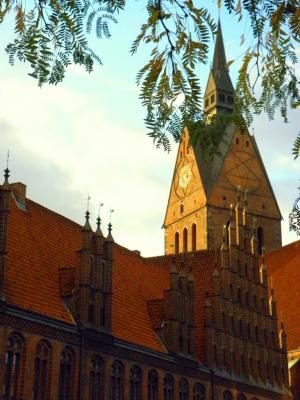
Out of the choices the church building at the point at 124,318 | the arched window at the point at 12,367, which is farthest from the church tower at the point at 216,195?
the arched window at the point at 12,367

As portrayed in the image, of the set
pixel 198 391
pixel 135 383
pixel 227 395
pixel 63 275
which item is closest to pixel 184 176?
pixel 227 395

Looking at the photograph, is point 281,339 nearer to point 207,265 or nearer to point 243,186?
point 207,265

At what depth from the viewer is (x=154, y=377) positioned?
25.7 m

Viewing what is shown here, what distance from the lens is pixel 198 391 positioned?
27.7 metres

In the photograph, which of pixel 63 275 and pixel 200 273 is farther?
pixel 200 273

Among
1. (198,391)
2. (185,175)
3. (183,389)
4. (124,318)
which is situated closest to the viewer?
(124,318)

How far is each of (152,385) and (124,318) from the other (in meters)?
2.27

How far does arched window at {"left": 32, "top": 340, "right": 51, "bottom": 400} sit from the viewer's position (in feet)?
68.6

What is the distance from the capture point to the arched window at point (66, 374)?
862 inches

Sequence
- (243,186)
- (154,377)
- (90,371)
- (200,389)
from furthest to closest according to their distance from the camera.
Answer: (243,186) < (200,389) < (154,377) < (90,371)

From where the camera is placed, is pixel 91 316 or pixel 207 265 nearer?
pixel 91 316

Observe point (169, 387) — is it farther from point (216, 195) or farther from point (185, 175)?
point (185, 175)

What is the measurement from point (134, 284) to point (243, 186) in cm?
2777

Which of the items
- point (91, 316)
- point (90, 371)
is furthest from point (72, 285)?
point (90, 371)
